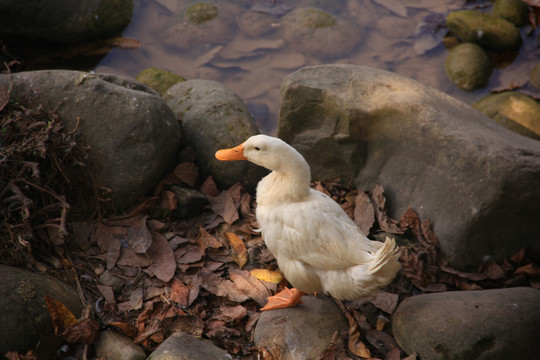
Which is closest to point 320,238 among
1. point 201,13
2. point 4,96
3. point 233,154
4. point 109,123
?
point 233,154

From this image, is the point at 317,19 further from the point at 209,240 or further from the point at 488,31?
the point at 209,240

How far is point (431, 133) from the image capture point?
10.4ft

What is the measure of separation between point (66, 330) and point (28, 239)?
722mm

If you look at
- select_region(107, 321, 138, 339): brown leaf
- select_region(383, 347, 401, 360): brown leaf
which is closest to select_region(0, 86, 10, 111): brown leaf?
select_region(107, 321, 138, 339): brown leaf

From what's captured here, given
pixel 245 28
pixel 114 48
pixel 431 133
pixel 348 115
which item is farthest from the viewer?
pixel 245 28

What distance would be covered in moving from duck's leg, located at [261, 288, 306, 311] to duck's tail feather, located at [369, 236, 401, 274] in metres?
0.62

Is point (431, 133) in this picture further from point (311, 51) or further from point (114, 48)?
point (114, 48)

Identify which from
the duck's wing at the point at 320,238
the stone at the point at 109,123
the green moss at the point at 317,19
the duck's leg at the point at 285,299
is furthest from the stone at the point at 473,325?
the green moss at the point at 317,19

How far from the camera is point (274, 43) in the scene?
5750mm

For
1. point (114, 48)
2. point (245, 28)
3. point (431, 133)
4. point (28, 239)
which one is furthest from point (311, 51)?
point (28, 239)

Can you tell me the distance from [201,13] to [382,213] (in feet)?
13.5

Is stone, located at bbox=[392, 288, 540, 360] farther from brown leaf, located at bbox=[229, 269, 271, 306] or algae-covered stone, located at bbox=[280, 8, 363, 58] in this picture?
algae-covered stone, located at bbox=[280, 8, 363, 58]

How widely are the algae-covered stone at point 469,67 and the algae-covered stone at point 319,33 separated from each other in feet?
4.24

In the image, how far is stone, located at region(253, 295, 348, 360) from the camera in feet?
8.24
